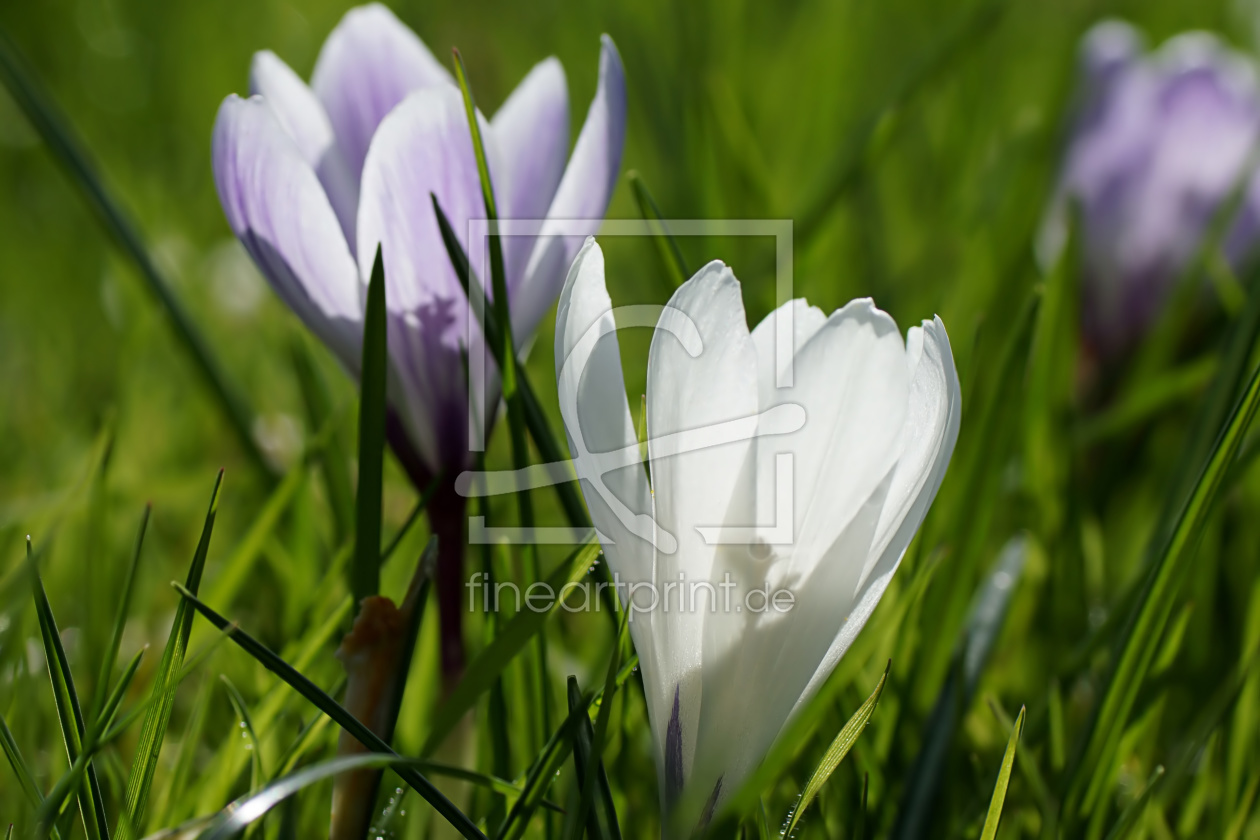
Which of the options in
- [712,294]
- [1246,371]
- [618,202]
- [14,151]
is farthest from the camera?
[14,151]

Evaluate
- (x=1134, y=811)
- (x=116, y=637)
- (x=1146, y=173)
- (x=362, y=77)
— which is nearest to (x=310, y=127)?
(x=362, y=77)

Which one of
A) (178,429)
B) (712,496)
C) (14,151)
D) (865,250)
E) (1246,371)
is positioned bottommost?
(712,496)

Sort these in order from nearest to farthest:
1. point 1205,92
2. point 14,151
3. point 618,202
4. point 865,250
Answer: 1. point 1205,92
2. point 865,250
3. point 618,202
4. point 14,151

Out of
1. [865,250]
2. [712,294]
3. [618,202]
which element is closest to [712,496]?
[712,294]

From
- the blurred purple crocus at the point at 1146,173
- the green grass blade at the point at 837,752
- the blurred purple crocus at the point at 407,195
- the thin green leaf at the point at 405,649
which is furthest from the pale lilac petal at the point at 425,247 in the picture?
the blurred purple crocus at the point at 1146,173

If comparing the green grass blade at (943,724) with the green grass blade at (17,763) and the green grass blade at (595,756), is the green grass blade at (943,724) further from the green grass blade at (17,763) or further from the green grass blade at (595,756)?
the green grass blade at (17,763)

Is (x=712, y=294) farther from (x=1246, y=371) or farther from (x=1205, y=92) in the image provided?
(x=1205, y=92)

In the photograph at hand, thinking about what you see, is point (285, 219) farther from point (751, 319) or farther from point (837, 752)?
point (751, 319)
